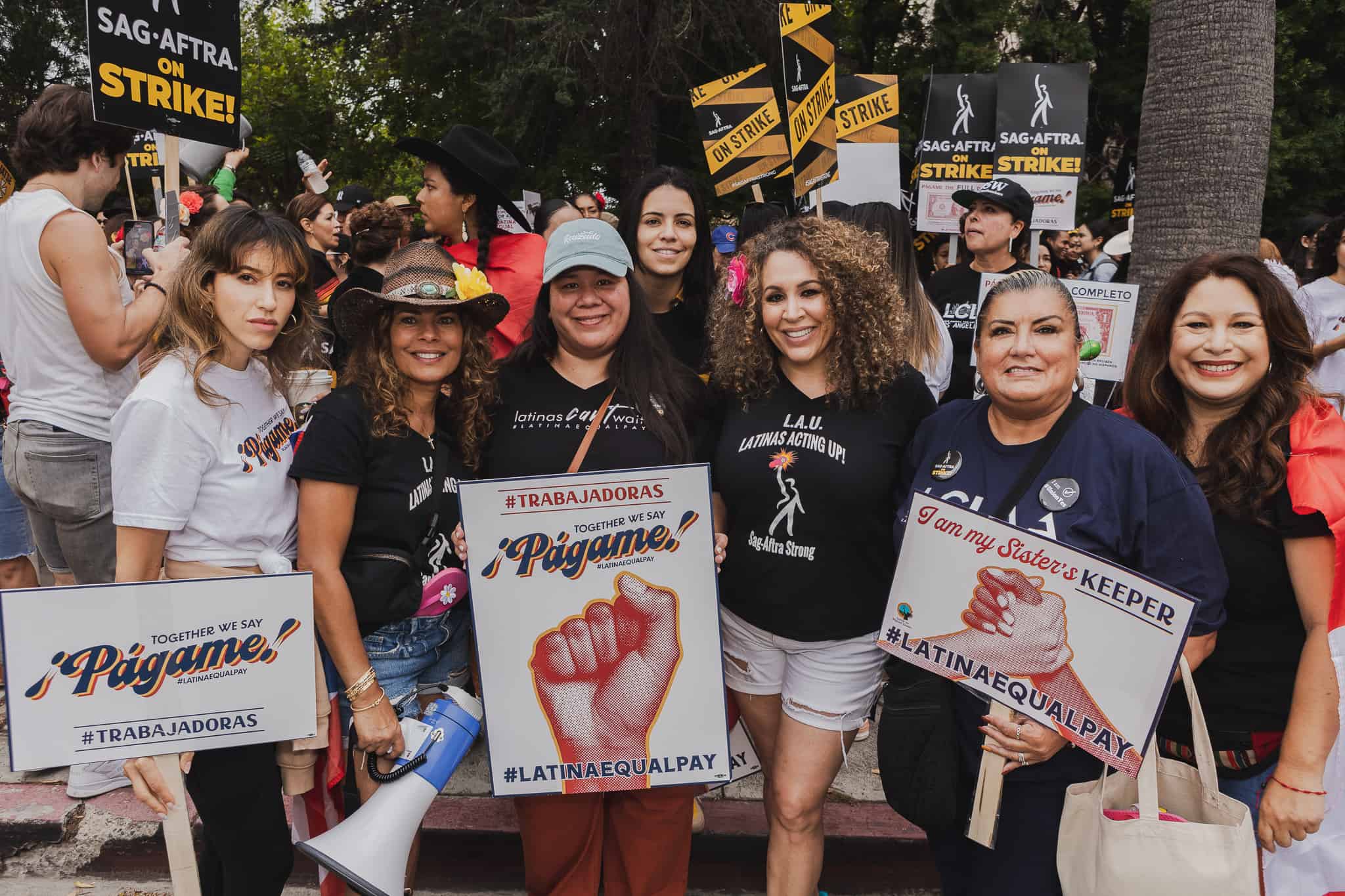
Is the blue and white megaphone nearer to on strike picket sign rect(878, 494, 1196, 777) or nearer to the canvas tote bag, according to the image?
on strike picket sign rect(878, 494, 1196, 777)

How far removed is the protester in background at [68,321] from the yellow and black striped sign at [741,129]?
335 cm

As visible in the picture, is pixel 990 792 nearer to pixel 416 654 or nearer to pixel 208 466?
pixel 416 654

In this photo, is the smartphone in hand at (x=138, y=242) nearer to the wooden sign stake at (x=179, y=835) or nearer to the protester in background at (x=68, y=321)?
the protester in background at (x=68, y=321)

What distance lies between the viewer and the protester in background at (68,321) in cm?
295

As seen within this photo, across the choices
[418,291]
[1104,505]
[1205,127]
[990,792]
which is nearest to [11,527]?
[418,291]

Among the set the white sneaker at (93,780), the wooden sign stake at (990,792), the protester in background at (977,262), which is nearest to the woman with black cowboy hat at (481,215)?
the wooden sign stake at (990,792)

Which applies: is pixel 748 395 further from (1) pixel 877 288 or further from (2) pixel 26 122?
(2) pixel 26 122

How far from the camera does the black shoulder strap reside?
7.43 ft

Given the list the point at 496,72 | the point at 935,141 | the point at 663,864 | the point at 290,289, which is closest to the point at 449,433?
the point at 290,289

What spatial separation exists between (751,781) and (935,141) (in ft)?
16.9

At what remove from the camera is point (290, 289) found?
258cm

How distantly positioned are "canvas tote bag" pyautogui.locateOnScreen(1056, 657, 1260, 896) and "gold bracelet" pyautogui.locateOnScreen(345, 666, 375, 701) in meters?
1.83

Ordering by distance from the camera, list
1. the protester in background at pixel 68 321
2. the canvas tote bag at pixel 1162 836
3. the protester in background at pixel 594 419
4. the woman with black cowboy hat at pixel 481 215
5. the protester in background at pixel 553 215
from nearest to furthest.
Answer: the canvas tote bag at pixel 1162 836 < the protester in background at pixel 594 419 < the protester in background at pixel 68 321 < the woman with black cowboy hat at pixel 481 215 < the protester in background at pixel 553 215

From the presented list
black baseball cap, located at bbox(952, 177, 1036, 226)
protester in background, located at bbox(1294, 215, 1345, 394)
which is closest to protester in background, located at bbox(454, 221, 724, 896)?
black baseball cap, located at bbox(952, 177, 1036, 226)
